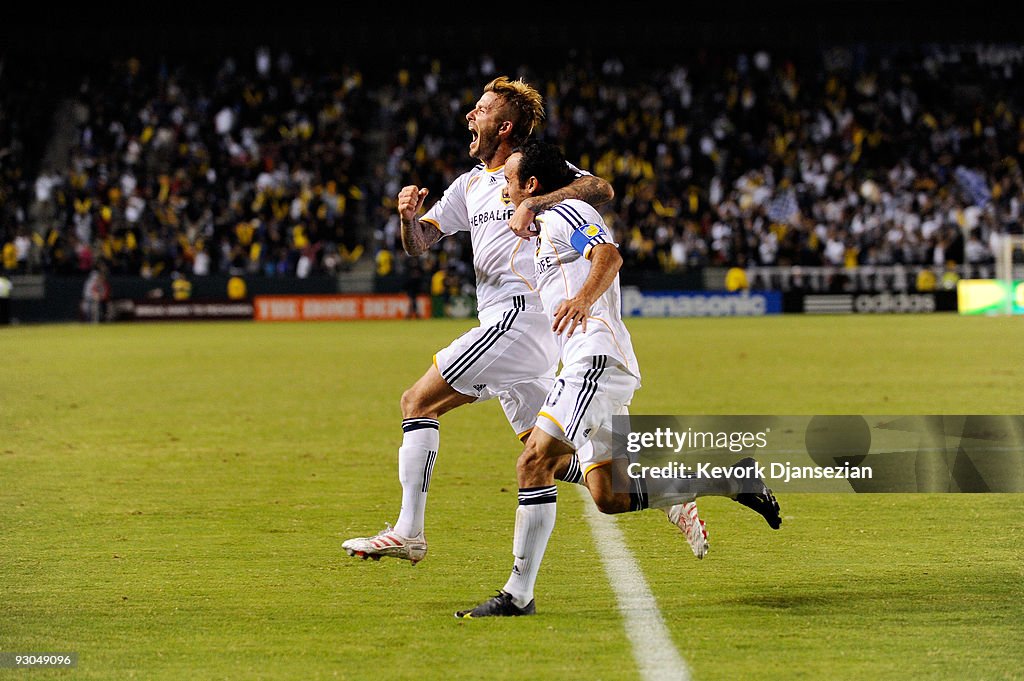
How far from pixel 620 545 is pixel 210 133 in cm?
3442

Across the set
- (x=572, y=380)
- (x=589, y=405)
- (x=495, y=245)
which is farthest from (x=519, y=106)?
(x=589, y=405)

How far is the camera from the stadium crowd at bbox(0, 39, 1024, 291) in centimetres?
3562

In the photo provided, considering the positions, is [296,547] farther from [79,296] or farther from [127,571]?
[79,296]

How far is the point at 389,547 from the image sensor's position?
6320 millimetres

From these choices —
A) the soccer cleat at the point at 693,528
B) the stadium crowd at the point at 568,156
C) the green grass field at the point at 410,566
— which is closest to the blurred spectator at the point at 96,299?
the stadium crowd at the point at 568,156

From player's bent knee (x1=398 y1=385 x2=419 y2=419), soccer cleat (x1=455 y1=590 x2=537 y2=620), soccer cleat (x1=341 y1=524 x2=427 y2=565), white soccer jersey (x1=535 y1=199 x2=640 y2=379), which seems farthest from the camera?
player's bent knee (x1=398 y1=385 x2=419 y2=419)

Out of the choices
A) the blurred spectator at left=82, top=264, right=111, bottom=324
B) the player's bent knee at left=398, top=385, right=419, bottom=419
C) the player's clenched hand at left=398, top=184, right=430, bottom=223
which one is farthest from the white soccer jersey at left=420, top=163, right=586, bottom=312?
the blurred spectator at left=82, top=264, right=111, bottom=324

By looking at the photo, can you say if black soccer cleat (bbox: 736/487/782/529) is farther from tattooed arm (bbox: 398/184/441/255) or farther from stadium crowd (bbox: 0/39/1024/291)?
stadium crowd (bbox: 0/39/1024/291)

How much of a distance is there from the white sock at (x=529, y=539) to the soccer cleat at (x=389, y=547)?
1.05m

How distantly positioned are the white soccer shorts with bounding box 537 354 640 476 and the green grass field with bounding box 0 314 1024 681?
0.69 m

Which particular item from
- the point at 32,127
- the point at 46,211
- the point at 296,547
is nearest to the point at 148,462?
the point at 296,547

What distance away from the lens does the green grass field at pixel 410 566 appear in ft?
15.6

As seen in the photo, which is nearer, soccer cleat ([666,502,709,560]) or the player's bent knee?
soccer cleat ([666,502,709,560])

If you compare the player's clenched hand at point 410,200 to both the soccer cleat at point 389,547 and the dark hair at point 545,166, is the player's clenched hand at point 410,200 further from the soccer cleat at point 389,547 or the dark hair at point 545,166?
the soccer cleat at point 389,547
